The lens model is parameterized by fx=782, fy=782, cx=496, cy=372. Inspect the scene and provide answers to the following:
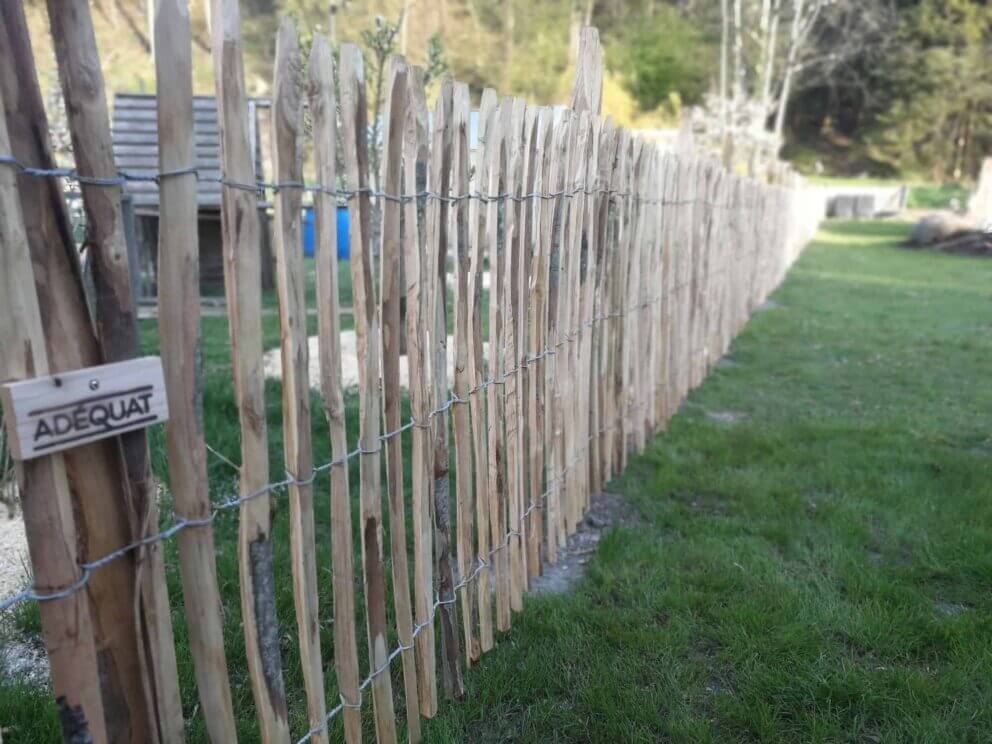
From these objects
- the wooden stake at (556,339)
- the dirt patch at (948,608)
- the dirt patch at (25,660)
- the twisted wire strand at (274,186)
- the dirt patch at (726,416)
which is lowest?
the dirt patch at (726,416)

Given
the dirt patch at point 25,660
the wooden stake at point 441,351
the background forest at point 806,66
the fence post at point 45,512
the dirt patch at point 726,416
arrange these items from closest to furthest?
the fence post at point 45,512
the wooden stake at point 441,351
the dirt patch at point 25,660
the dirt patch at point 726,416
the background forest at point 806,66

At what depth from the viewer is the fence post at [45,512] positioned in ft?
3.84

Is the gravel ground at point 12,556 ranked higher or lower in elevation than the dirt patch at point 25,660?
higher

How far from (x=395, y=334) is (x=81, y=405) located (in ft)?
3.08

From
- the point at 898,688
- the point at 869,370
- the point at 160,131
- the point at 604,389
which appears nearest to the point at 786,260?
the point at 869,370

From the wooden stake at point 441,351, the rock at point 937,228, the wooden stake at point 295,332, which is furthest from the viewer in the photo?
the rock at point 937,228

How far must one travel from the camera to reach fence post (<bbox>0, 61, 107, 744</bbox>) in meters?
1.17

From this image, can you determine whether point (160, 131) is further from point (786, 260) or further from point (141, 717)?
point (786, 260)

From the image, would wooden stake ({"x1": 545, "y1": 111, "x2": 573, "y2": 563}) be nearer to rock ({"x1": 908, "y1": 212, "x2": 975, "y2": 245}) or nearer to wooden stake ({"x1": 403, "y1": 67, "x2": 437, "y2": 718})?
wooden stake ({"x1": 403, "y1": 67, "x2": 437, "y2": 718})

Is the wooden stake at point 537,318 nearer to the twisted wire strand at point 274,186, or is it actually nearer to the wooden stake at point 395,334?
the twisted wire strand at point 274,186

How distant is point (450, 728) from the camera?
2.32 meters

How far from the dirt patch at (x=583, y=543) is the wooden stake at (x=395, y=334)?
1021 mm

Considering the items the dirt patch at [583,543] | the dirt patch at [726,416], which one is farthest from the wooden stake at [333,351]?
the dirt patch at [726,416]

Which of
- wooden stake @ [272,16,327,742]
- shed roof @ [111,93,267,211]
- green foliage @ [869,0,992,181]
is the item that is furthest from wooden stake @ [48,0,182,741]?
green foliage @ [869,0,992,181]
